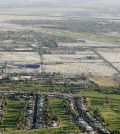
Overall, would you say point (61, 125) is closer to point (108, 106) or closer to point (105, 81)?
point (108, 106)

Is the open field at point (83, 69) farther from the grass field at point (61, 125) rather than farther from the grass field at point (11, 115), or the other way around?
the grass field at point (11, 115)

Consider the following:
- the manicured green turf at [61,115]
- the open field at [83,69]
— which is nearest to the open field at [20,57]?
the open field at [83,69]

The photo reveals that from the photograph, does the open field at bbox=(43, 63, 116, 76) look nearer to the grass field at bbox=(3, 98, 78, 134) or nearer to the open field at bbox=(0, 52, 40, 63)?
the open field at bbox=(0, 52, 40, 63)

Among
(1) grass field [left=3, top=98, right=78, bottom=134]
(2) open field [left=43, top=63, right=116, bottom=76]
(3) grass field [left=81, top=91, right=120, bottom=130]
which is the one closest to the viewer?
(1) grass field [left=3, top=98, right=78, bottom=134]


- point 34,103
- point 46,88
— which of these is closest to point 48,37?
point 46,88

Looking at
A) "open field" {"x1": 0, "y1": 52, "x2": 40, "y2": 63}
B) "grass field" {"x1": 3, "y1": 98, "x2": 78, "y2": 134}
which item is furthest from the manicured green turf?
"open field" {"x1": 0, "y1": 52, "x2": 40, "y2": 63}

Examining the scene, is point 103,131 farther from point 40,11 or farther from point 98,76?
point 40,11
